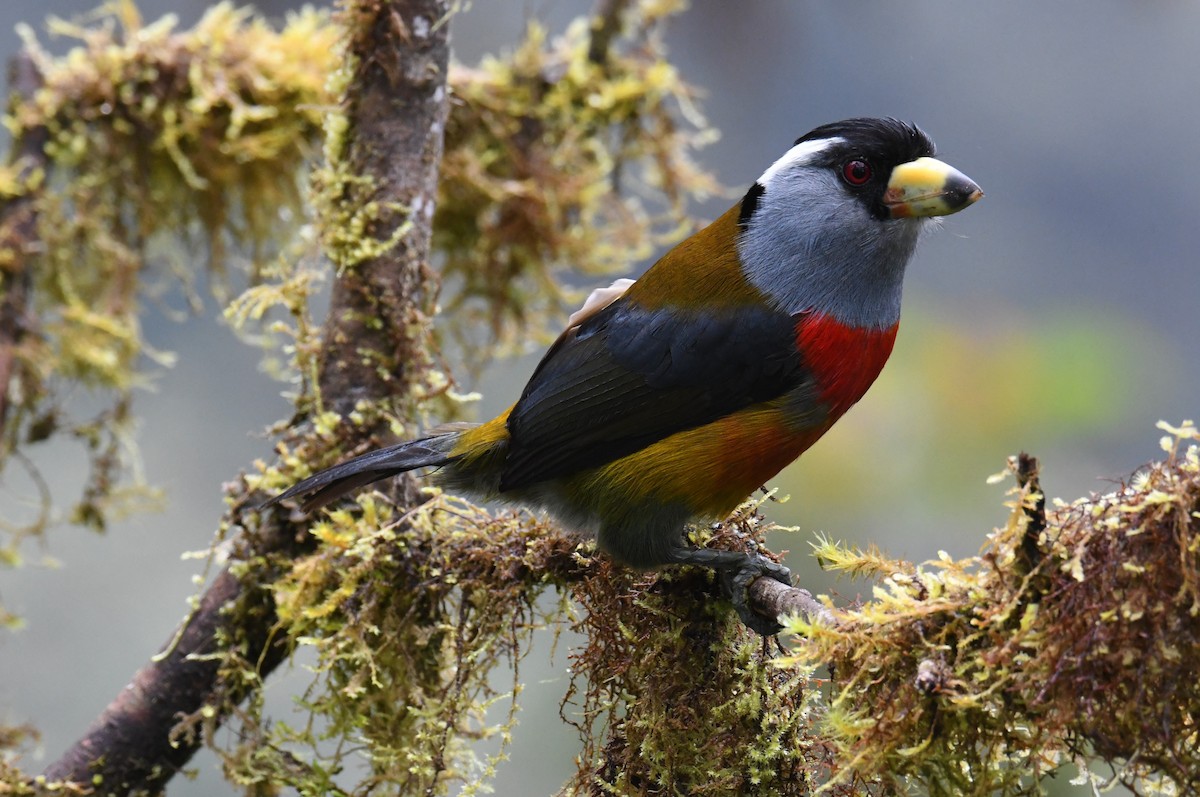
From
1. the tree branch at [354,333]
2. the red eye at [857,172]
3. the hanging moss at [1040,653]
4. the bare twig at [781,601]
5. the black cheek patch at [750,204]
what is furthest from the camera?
the tree branch at [354,333]

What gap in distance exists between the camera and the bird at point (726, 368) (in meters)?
2.10

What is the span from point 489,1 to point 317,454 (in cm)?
366

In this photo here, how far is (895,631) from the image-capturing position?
1.56 metres

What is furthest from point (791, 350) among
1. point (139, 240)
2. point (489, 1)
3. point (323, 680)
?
point (489, 1)

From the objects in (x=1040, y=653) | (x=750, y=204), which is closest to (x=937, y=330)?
(x=750, y=204)

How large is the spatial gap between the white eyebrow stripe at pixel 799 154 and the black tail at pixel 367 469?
88 cm

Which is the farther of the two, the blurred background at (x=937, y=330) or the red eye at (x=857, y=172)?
the blurred background at (x=937, y=330)

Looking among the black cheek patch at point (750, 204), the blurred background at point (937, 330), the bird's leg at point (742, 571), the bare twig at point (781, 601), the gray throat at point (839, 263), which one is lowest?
the bare twig at point (781, 601)

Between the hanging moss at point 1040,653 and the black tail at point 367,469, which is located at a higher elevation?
the black tail at point 367,469

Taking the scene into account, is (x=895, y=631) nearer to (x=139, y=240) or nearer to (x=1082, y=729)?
(x=1082, y=729)

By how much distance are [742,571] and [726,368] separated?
0.39 metres

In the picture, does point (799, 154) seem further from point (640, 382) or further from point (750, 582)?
point (750, 582)

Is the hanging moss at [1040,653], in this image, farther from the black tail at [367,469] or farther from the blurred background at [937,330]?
the blurred background at [937,330]

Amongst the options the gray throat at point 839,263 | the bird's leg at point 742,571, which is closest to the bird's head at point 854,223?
the gray throat at point 839,263
